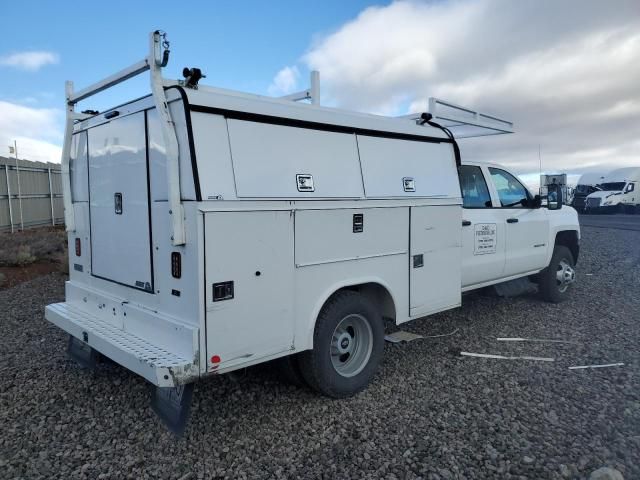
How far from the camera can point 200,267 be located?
128 inches

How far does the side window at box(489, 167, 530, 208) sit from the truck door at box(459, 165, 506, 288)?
0.29 metres

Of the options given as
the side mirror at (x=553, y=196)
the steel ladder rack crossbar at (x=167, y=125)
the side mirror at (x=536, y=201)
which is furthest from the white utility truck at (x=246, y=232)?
the side mirror at (x=553, y=196)

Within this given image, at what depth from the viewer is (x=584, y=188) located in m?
36.3

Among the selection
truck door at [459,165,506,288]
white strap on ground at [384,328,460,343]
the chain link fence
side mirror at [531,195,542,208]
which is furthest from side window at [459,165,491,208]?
the chain link fence

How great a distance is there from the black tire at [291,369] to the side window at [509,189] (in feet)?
12.2

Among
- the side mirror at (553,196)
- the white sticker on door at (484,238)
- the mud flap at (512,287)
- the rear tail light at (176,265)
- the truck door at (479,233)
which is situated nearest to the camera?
the rear tail light at (176,265)

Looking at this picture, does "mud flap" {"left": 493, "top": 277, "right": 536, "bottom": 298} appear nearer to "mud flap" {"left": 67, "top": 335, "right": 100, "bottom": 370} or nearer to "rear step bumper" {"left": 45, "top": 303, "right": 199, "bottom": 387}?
"rear step bumper" {"left": 45, "top": 303, "right": 199, "bottom": 387}

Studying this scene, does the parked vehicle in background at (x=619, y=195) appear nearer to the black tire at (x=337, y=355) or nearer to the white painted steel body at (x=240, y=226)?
the white painted steel body at (x=240, y=226)

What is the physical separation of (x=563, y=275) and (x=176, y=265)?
21.2 ft

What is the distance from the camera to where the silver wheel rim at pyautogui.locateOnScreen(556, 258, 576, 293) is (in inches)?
306

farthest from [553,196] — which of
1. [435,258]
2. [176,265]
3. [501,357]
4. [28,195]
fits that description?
[28,195]

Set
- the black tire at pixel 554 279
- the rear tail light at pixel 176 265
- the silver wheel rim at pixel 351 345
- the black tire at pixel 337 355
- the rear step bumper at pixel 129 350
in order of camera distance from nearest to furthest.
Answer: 1. the rear step bumper at pixel 129 350
2. the rear tail light at pixel 176 265
3. the black tire at pixel 337 355
4. the silver wheel rim at pixel 351 345
5. the black tire at pixel 554 279

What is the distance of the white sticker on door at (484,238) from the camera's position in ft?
19.2

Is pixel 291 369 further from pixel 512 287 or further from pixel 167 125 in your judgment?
pixel 512 287
